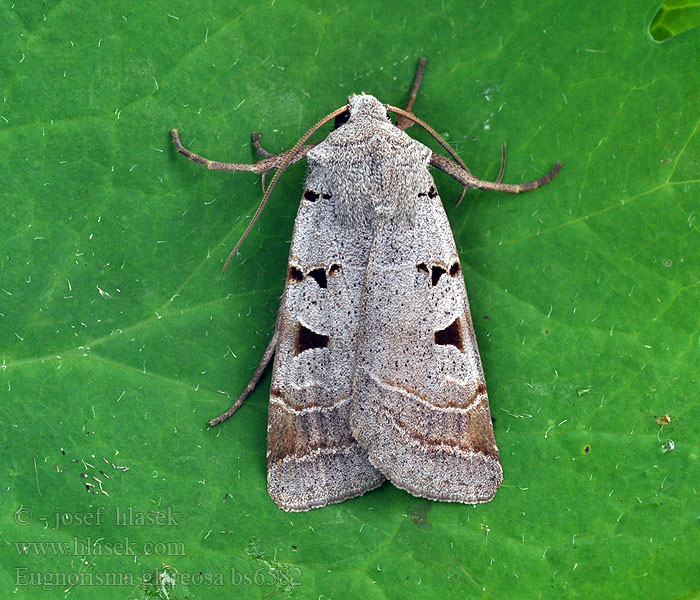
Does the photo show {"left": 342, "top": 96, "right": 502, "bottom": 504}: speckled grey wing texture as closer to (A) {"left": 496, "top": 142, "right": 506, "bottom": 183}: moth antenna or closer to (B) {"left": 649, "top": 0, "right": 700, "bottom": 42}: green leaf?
(A) {"left": 496, "top": 142, "right": 506, "bottom": 183}: moth antenna

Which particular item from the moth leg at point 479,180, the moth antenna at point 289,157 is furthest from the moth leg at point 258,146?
the moth leg at point 479,180

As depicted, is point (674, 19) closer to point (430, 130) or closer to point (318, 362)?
point (430, 130)

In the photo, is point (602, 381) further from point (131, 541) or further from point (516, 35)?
point (131, 541)

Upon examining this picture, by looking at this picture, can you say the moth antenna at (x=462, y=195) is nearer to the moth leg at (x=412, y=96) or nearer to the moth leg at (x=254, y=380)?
the moth leg at (x=412, y=96)

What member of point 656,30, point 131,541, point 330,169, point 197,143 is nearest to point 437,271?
point 330,169

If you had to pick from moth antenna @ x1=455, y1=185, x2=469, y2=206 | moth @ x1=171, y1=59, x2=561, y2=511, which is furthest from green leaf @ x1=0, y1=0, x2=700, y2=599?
moth @ x1=171, y1=59, x2=561, y2=511
